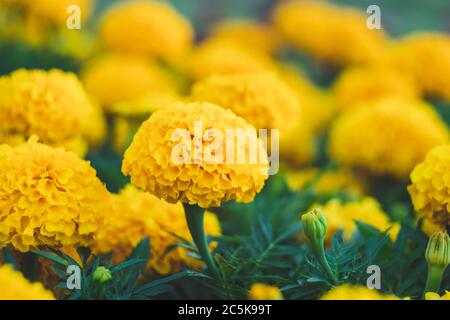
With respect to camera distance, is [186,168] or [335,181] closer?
[186,168]

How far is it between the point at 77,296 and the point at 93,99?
152 cm

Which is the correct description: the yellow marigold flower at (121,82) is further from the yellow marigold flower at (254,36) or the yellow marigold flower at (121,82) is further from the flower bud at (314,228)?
the flower bud at (314,228)

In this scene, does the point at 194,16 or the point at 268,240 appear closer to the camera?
the point at 268,240

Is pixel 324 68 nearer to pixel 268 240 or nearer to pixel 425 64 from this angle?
pixel 425 64

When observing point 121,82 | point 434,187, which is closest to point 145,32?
point 121,82

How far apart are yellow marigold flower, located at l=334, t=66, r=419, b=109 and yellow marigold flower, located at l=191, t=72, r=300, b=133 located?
110cm

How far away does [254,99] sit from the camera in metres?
1.76

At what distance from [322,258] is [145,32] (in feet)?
6.41

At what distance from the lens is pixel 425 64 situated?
9.55 feet

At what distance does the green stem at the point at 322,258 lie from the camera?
1372mm

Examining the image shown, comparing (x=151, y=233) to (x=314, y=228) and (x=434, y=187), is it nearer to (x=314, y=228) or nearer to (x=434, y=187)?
(x=314, y=228)

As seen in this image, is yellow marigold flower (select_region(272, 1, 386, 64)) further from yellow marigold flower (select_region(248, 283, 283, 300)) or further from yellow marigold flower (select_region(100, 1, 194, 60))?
yellow marigold flower (select_region(248, 283, 283, 300))

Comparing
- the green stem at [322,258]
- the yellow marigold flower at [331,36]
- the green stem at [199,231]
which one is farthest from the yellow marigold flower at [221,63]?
the green stem at [322,258]

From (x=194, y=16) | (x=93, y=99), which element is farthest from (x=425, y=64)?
(x=194, y=16)
